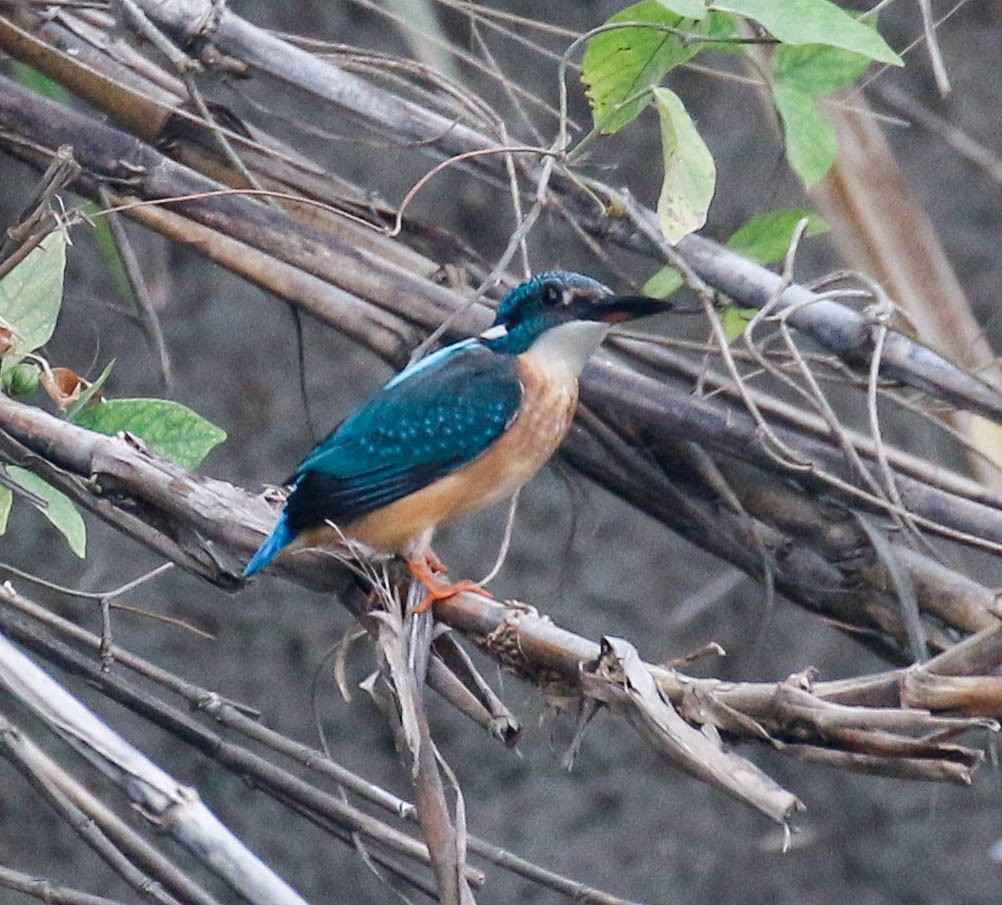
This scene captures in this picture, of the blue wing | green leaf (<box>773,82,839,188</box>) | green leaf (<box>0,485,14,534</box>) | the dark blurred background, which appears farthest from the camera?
the dark blurred background

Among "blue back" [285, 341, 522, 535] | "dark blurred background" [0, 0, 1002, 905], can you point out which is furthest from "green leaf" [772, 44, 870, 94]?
"dark blurred background" [0, 0, 1002, 905]

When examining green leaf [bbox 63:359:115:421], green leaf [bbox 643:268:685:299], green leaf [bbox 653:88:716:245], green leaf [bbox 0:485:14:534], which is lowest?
green leaf [bbox 0:485:14:534]

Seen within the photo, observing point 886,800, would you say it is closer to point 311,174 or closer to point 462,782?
point 462,782

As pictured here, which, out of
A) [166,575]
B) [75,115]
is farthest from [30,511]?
[75,115]

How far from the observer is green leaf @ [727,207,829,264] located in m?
1.73

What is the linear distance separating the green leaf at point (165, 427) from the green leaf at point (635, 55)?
1.70 feet

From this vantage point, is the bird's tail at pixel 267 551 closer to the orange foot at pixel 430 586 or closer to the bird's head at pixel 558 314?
the orange foot at pixel 430 586

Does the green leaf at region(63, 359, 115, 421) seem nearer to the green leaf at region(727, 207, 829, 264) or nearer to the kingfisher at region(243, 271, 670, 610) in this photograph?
the kingfisher at region(243, 271, 670, 610)

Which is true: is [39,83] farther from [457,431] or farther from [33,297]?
[457,431]

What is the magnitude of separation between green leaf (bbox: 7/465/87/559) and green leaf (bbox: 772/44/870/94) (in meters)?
0.86

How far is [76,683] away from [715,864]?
1.36 metres

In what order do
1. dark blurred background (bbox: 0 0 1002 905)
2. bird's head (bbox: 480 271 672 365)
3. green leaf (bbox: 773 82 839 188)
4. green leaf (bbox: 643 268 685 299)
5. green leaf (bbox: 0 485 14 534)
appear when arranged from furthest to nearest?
dark blurred background (bbox: 0 0 1002 905) < bird's head (bbox: 480 271 672 365) < green leaf (bbox: 643 268 685 299) < green leaf (bbox: 773 82 839 188) < green leaf (bbox: 0 485 14 534)

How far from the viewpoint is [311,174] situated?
1.88 metres

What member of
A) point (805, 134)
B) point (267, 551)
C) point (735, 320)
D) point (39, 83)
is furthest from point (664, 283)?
point (39, 83)
